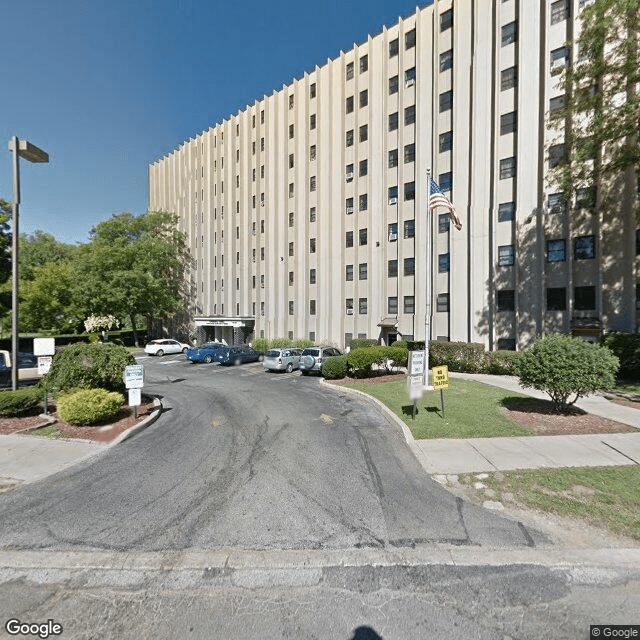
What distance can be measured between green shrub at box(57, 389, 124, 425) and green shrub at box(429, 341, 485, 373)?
17.3 m

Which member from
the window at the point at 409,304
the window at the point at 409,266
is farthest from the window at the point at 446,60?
the window at the point at 409,304

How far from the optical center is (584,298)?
20.9 meters

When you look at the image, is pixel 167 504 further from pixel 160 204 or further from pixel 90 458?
pixel 160 204

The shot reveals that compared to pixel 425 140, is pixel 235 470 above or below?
below

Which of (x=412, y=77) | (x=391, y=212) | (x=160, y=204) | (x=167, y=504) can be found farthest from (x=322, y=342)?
(x=160, y=204)

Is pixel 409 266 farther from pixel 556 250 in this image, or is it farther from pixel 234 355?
pixel 234 355

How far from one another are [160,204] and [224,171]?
1707 centimetres

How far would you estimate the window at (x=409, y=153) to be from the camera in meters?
26.6

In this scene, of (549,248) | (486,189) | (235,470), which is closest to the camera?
(235,470)

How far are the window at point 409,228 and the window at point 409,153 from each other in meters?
4.83

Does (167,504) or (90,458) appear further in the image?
(90,458)

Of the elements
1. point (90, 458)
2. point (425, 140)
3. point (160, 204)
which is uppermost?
point (160, 204)

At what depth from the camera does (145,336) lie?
165 feet

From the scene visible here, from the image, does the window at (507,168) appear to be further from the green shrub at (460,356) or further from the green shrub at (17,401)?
the green shrub at (17,401)
